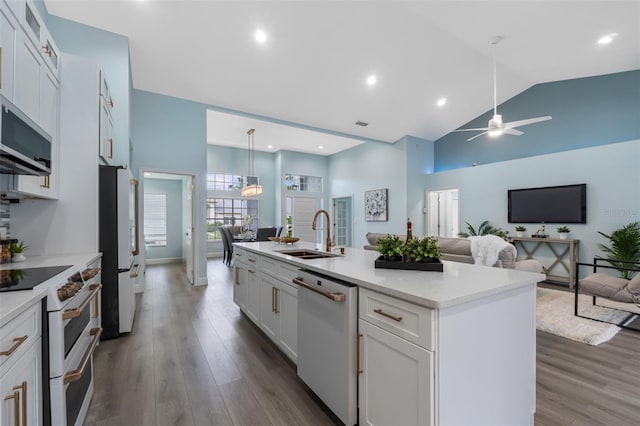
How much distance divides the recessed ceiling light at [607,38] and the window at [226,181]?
7.98 m

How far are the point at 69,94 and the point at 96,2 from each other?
1.53m

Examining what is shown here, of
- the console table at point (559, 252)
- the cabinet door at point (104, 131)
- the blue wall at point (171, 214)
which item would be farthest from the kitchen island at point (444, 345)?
the blue wall at point (171, 214)

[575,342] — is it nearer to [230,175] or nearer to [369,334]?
[369,334]

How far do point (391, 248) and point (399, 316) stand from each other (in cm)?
58

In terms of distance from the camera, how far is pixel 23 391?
1.06 meters

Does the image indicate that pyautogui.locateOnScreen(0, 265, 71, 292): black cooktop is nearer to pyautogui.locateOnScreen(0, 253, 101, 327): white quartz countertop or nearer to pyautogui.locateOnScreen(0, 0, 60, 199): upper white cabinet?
pyautogui.locateOnScreen(0, 253, 101, 327): white quartz countertop

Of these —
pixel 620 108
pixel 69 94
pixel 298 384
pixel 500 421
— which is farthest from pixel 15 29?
pixel 620 108

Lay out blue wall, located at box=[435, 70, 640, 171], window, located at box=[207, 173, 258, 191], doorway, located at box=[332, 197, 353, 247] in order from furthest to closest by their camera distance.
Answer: doorway, located at box=[332, 197, 353, 247] → window, located at box=[207, 173, 258, 191] → blue wall, located at box=[435, 70, 640, 171]

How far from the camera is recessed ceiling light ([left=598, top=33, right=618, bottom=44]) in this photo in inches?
158

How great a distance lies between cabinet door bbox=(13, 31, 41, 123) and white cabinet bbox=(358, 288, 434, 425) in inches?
90.6

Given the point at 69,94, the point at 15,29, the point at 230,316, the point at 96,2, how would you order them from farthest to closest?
the point at 230,316, the point at 96,2, the point at 69,94, the point at 15,29

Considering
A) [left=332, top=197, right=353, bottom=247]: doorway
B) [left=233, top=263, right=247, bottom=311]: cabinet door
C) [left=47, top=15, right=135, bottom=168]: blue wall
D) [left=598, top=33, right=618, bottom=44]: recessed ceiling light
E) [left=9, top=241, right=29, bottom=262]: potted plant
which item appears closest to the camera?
[left=9, top=241, right=29, bottom=262]: potted plant

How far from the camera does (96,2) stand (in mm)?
3117

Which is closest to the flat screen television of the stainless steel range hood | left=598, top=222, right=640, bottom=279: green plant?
left=598, top=222, right=640, bottom=279: green plant
